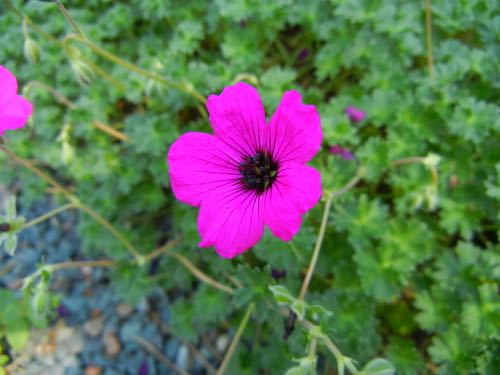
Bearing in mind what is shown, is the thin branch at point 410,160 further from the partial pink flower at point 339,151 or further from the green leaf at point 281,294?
the green leaf at point 281,294

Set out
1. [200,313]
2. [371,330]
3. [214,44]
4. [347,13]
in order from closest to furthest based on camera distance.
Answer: [371,330]
[200,313]
[347,13]
[214,44]

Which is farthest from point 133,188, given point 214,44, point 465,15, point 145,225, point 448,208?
point 465,15

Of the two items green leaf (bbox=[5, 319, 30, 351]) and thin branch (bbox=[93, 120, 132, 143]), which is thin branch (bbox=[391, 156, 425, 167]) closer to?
thin branch (bbox=[93, 120, 132, 143])

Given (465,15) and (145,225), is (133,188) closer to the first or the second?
(145,225)

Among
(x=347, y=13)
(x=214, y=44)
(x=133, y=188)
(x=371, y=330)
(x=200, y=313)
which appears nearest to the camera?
(x=371, y=330)

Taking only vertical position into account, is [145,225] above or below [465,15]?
below

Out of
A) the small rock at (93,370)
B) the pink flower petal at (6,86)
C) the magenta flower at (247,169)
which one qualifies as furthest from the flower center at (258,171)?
the small rock at (93,370)

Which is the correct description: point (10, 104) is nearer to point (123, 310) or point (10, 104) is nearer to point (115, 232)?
point (115, 232)
